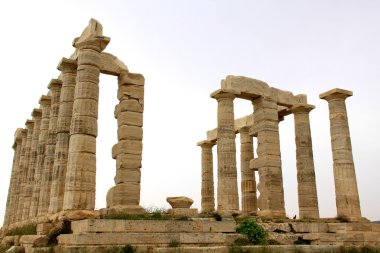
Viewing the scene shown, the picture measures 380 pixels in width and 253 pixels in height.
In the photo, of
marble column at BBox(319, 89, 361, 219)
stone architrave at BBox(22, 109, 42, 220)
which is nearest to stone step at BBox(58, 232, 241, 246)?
marble column at BBox(319, 89, 361, 219)

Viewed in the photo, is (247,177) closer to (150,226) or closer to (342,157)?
(342,157)

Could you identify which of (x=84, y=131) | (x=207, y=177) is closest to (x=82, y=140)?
(x=84, y=131)

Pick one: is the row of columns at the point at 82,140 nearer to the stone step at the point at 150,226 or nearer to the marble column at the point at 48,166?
the marble column at the point at 48,166

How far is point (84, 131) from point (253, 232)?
8.96 m

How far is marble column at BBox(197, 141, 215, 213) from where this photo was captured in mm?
32719

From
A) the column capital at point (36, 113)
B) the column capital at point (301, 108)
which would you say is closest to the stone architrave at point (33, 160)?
the column capital at point (36, 113)

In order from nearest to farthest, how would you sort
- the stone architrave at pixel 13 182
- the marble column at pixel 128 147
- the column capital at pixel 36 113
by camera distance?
the marble column at pixel 128 147, the column capital at pixel 36 113, the stone architrave at pixel 13 182

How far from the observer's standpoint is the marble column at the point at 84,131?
17.3m

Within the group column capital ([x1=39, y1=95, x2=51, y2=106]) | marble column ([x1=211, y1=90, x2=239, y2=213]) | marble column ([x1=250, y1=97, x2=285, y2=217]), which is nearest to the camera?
marble column ([x1=211, y1=90, x2=239, y2=213])

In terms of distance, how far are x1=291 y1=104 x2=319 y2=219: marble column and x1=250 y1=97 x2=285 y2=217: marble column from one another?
8.01ft

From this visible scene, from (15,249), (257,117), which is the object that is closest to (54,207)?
(15,249)

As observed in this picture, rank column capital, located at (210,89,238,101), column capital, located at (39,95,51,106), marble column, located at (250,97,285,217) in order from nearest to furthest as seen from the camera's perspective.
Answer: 1. marble column, located at (250,97,285,217)
2. column capital, located at (210,89,238,101)
3. column capital, located at (39,95,51,106)

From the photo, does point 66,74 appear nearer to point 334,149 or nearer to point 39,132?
point 39,132

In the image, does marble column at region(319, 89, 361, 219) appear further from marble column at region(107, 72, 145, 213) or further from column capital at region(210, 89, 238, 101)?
marble column at region(107, 72, 145, 213)
